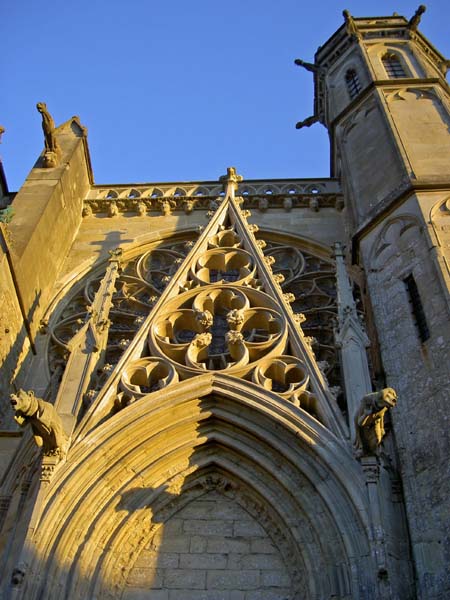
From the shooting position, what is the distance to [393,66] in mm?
14922

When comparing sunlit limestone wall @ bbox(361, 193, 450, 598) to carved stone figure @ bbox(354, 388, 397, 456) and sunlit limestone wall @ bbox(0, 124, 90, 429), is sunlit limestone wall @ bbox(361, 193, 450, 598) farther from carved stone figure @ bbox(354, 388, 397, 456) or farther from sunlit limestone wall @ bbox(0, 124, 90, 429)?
sunlit limestone wall @ bbox(0, 124, 90, 429)

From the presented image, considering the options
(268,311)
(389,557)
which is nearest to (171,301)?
(268,311)

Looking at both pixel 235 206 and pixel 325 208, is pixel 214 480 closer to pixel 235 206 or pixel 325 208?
pixel 235 206

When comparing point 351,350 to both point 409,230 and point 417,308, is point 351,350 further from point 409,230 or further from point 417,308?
point 409,230

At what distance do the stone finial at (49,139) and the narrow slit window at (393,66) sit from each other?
6663mm

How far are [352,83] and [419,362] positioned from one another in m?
9.71

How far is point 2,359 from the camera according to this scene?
9.04 meters

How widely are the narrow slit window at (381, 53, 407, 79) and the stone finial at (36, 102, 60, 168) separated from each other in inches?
262

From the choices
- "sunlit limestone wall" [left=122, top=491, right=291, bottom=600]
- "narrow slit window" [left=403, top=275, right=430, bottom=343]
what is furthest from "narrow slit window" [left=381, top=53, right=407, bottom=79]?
"sunlit limestone wall" [left=122, top=491, right=291, bottom=600]

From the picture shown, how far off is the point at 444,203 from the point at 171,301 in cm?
367

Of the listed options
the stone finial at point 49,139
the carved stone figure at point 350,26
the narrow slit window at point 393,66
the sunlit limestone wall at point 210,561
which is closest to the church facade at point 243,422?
the sunlit limestone wall at point 210,561

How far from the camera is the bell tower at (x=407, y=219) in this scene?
625cm

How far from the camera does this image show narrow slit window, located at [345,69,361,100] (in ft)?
48.9

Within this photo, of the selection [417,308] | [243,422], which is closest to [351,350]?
[417,308]
